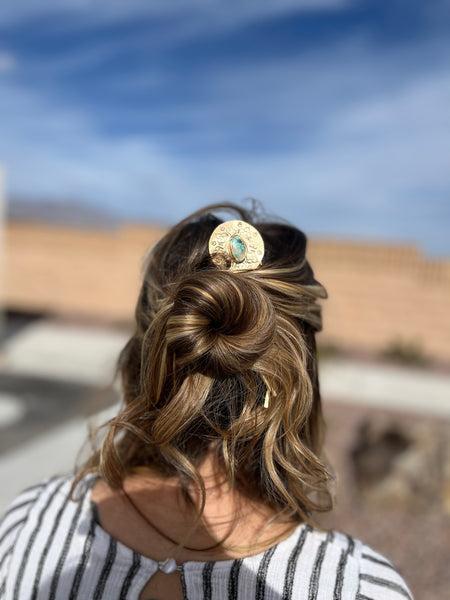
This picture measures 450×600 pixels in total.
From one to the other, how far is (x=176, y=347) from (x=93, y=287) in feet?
36.9

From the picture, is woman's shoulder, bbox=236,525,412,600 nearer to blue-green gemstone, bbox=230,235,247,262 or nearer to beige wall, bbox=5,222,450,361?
blue-green gemstone, bbox=230,235,247,262

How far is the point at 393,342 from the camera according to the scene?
1021 cm

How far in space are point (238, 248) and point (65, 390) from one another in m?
5.32

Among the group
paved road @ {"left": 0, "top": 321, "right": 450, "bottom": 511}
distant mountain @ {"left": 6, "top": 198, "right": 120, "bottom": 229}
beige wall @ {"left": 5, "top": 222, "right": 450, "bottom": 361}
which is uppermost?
distant mountain @ {"left": 6, "top": 198, "right": 120, "bottom": 229}

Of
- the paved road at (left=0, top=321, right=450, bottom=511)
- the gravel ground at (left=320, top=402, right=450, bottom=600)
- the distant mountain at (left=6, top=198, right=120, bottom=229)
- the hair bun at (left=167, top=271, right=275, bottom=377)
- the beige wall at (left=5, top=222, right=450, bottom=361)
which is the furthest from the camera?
the distant mountain at (left=6, top=198, right=120, bottom=229)

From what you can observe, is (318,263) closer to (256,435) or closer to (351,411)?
(351,411)

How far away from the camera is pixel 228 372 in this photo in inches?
38.4

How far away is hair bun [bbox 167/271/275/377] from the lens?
0.93 m

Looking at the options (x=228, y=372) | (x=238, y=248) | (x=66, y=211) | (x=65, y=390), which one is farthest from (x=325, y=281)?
(x=66, y=211)

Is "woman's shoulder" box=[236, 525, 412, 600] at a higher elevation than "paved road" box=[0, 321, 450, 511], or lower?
higher

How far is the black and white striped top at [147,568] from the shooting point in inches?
38.8

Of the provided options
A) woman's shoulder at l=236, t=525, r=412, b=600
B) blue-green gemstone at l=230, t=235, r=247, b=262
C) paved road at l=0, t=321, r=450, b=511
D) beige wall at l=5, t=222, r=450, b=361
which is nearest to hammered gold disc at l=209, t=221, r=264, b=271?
blue-green gemstone at l=230, t=235, r=247, b=262

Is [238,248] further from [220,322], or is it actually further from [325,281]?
[325,281]

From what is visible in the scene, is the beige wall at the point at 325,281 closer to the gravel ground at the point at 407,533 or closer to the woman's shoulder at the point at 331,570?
the gravel ground at the point at 407,533
